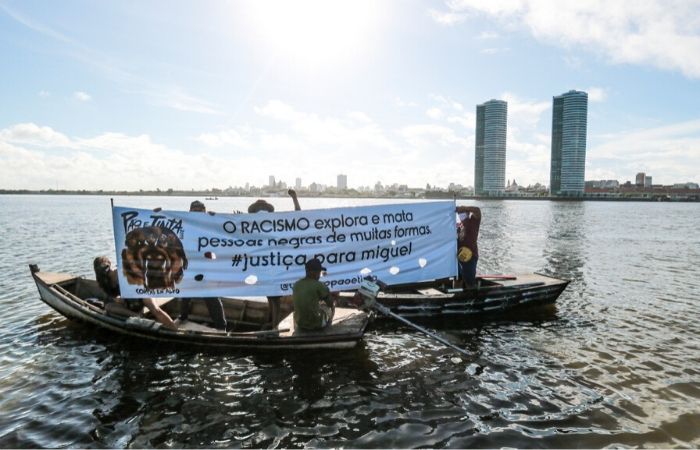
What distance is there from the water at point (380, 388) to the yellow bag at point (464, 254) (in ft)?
7.54

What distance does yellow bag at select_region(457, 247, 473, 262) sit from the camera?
47.9ft

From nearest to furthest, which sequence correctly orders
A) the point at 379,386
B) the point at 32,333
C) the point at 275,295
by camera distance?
the point at 379,386
the point at 275,295
the point at 32,333

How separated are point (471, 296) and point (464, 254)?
5.11 feet

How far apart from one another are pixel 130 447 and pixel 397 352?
709 centimetres

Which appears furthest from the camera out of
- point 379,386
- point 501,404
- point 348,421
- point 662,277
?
point 662,277

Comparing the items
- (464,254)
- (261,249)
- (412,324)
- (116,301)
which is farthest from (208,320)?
(464,254)

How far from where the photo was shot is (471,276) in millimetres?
14828

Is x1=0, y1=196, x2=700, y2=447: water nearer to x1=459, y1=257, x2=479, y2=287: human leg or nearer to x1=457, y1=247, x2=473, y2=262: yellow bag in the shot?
x1=459, y1=257, x2=479, y2=287: human leg

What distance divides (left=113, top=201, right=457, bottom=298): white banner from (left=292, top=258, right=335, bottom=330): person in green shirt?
1314 mm

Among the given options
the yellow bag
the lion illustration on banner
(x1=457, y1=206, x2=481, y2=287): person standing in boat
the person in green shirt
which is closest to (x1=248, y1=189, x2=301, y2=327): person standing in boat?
the person in green shirt

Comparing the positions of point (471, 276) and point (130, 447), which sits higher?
point (471, 276)

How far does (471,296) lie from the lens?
14602mm

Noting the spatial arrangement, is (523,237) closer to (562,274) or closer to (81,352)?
(562,274)

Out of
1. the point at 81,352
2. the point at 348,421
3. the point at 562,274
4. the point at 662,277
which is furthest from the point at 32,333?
the point at 662,277
